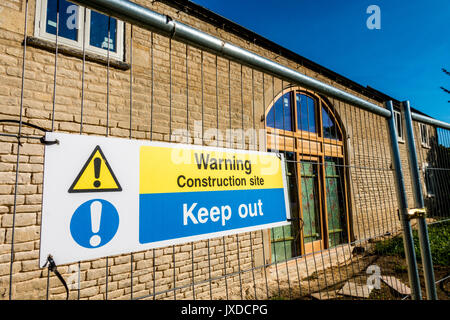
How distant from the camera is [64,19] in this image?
133 inches

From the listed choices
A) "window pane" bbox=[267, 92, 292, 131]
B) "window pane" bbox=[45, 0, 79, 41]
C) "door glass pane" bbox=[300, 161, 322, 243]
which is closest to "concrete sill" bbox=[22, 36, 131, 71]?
"window pane" bbox=[45, 0, 79, 41]

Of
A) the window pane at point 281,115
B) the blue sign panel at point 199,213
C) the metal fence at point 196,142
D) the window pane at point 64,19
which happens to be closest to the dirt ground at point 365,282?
the metal fence at point 196,142

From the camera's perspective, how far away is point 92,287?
10.4 feet

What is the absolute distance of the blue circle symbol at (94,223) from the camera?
3.21ft

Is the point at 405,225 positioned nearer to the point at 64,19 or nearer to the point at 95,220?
the point at 95,220

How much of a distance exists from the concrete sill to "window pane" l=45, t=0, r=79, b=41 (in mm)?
217

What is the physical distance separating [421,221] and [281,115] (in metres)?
3.96

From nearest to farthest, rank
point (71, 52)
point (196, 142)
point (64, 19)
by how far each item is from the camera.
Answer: point (196, 142) → point (71, 52) → point (64, 19)

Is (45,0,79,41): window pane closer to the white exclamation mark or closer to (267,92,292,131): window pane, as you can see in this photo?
the white exclamation mark

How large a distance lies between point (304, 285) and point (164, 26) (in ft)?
16.2

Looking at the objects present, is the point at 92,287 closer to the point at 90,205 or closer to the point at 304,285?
the point at 90,205

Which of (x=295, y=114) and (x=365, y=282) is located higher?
(x=295, y=114)

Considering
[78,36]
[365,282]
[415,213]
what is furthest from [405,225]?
[78,36]
